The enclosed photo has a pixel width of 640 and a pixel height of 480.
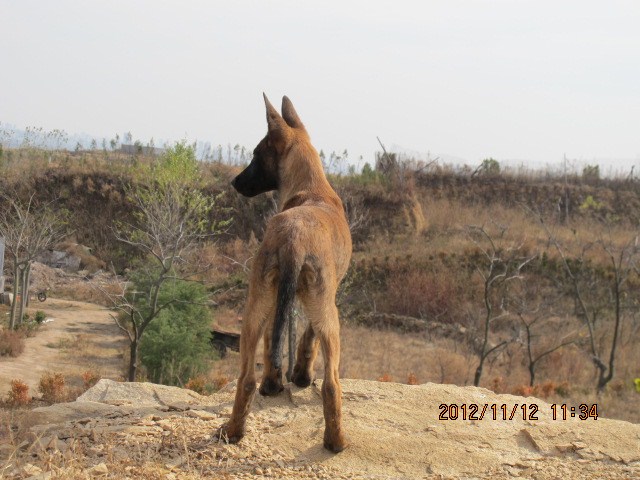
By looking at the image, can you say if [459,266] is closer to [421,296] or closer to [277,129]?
[421,296]

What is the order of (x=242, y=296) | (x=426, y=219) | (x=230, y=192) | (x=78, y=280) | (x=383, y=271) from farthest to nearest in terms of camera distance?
(x=230, y=192) → (x=426, y=219) → (x=78, y=280) → (x=383, y=271) → (x=242, y=296)

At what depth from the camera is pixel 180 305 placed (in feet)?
61.8

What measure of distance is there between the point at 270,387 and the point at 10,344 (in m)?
15.4

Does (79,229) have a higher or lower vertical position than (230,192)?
lower

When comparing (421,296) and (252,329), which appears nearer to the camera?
(252,329)

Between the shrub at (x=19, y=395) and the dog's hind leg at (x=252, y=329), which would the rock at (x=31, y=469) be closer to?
the dog's hind leg at (x=252, y=329)

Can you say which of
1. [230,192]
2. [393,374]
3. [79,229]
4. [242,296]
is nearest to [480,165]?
[230,192]

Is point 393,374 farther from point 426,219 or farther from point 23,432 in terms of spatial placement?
point 426,219

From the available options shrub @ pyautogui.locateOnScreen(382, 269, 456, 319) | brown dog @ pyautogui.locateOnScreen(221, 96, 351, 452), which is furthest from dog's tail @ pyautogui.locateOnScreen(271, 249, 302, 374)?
shrub @ pyautogui.locateOnScreen(382, 269, 456, 319)

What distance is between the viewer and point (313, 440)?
604cm

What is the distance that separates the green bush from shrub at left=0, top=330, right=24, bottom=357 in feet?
14.6

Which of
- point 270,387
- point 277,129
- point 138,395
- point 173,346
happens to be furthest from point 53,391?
point 277,129

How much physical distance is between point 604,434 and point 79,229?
3629cm
